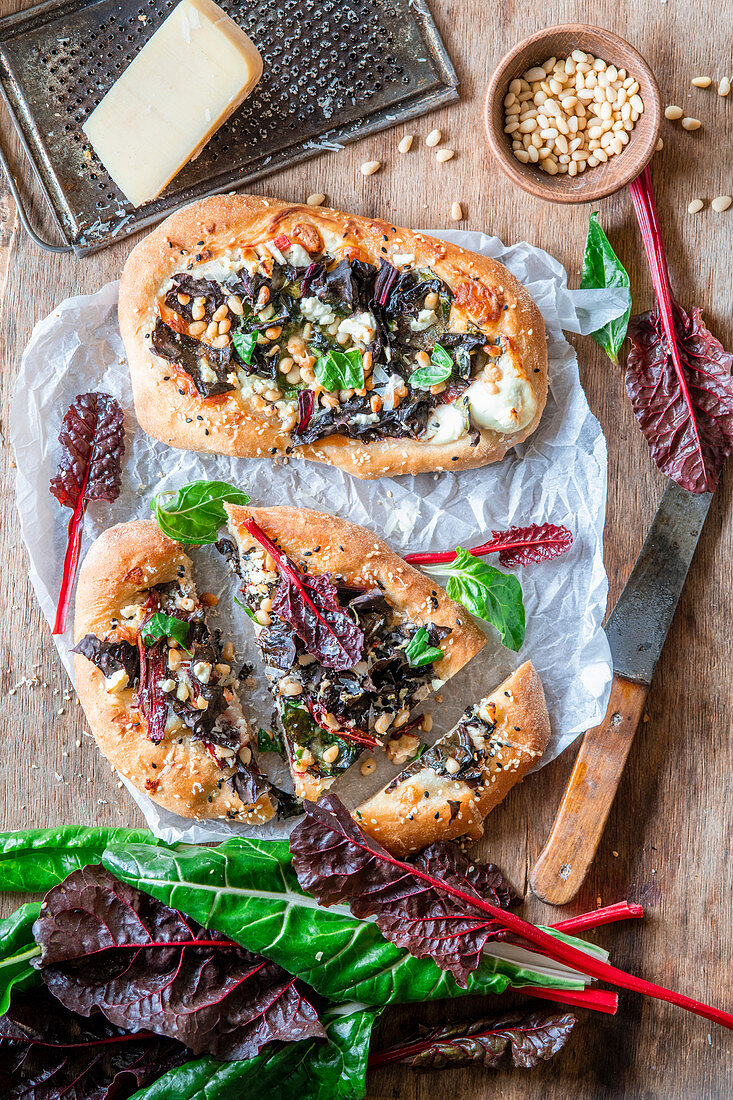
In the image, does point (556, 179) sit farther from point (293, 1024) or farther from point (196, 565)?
point (293, 1024)

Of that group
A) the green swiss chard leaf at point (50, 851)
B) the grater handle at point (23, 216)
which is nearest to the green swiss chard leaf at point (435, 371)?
the grater handle at point (23, 216)

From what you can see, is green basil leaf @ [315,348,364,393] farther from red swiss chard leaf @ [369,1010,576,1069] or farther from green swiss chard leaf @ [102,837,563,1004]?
red swiss chard leaf @ [369,1010,576,1069]

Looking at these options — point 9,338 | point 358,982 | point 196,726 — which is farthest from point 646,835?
point 9,338

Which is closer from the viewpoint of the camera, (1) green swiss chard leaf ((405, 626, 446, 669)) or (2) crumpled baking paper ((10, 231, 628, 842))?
(1) green swiss chard leaf ((405, 626, 446, 669))

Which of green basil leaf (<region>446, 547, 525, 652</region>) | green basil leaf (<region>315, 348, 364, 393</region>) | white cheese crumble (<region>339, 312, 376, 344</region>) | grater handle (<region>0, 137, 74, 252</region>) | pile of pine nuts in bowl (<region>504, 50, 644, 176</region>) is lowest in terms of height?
green basil leaf (<region>446, 547, 525, 652</region>)

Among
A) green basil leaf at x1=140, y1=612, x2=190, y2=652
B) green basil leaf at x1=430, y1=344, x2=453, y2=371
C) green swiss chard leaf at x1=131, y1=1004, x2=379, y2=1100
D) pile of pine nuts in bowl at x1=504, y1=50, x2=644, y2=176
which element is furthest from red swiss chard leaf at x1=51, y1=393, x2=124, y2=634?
pile of pine nuts in bowl at x1=504, y1=50, x2=644, y2=176

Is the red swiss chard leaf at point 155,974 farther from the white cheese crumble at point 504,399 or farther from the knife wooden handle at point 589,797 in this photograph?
the white cheese crumble at point 504,399

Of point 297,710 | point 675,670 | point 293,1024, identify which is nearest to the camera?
point 293,1024
